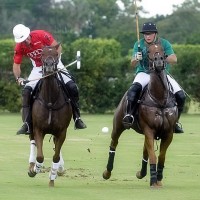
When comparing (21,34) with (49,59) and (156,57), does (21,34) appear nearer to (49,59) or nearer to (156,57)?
(49,59)

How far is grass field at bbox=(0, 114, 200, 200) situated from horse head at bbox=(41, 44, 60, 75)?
1864mm

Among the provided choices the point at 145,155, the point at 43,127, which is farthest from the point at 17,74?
the point at 145,155

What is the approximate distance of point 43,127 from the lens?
53.2ft

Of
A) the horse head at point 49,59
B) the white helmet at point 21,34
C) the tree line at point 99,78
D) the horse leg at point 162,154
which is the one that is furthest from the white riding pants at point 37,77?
the tree line at point 99,78

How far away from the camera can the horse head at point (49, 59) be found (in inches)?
609

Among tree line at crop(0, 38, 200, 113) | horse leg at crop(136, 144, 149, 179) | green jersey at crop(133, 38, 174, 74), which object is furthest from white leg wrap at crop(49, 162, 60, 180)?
tree line at crop(0, 38, 200, 113)

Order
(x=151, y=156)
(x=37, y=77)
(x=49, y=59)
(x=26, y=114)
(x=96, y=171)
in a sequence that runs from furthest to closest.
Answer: (x=96, y=171)
(x=37, y=77)
(x=26, y=114)
(x=151, y=156)
(x=49, y=59)

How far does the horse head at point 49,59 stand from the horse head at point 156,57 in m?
1.50

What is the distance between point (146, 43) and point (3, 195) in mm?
3860

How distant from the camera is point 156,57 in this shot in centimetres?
1537

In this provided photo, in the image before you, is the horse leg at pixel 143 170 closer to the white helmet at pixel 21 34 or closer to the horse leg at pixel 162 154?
the horse leg at pixel 162 154

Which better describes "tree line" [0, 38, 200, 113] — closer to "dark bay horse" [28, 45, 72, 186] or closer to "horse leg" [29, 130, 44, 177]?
"dark bay horse" [28, 45, 72, 186]

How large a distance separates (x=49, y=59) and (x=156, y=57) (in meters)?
1.69

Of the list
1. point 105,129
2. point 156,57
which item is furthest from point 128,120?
point 105,129
